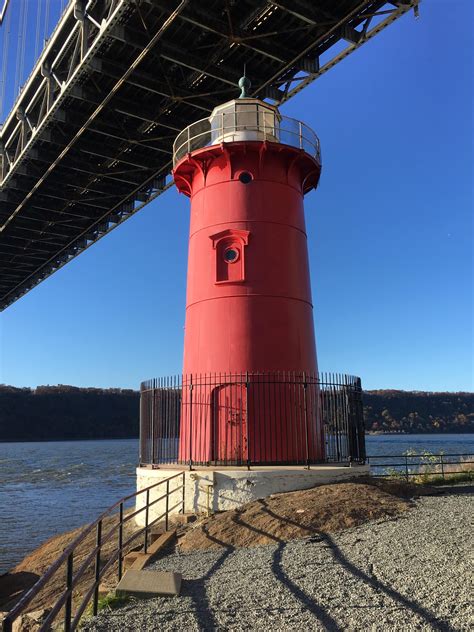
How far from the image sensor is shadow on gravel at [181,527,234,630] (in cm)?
540

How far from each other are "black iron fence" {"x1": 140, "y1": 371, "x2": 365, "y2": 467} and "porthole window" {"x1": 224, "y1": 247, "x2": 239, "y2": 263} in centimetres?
255

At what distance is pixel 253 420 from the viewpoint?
12000 millimetres

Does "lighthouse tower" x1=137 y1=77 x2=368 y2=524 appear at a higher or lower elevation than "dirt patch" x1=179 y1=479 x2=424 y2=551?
higher

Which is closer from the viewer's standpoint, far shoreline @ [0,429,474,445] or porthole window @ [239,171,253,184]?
porthole window @ [239,171,253,184]

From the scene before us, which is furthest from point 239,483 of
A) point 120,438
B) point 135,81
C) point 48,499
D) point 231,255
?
point 120,438

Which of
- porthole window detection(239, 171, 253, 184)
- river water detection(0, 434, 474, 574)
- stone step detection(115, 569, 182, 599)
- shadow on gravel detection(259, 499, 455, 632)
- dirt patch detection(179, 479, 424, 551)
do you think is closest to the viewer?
shadow on gravel detection(259, 499, 455, 632)

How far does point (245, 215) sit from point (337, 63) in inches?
231

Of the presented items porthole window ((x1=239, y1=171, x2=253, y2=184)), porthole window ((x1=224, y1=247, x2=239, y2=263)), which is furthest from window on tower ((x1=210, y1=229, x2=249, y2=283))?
porthole window ((x1=239, y1=171, x2=253, y2=184))

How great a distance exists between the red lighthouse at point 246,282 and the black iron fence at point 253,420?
0.03 m

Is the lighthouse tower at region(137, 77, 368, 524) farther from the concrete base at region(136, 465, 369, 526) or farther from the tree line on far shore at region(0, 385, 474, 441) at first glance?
the tree line on far shore at region(0, 385, 474, 441)

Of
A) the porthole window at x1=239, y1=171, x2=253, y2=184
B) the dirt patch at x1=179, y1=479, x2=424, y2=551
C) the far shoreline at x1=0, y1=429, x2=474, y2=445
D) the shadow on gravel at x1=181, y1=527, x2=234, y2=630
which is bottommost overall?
the shadow on gravel at x1=181, y1=527, x2=234, y2=630

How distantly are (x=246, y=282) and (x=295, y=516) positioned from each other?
215 inches

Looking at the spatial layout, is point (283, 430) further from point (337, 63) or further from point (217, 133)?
point (337, 63)

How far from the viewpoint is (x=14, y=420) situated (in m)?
123
